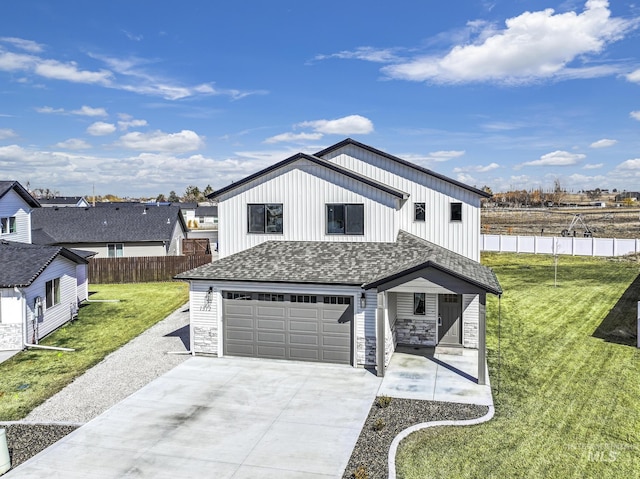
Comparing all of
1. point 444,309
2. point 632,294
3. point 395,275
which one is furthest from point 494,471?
point 632,294

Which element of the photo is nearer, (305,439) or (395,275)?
(305,439)

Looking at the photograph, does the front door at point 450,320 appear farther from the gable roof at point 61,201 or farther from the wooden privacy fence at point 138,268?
the gable roof at point 61,201

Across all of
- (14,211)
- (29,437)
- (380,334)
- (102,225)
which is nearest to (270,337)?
(380,334)

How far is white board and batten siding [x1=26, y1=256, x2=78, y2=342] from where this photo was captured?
17906mm

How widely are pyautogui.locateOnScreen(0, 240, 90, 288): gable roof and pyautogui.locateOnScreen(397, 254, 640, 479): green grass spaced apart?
14495 mm

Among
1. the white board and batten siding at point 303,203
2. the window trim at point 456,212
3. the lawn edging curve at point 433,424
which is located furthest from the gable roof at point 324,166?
the lawn edging curve at point 433,424

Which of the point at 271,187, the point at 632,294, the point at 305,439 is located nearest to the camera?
the point at 305,439

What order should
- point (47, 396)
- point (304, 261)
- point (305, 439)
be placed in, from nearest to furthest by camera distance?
1. point (305, 439)
2. point (47, 396)
3. point (304, 261)

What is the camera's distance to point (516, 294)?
25.4m

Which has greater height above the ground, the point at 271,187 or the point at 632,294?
the point at 271,187

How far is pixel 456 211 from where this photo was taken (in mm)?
18609

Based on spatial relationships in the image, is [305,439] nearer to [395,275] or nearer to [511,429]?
[511,429]

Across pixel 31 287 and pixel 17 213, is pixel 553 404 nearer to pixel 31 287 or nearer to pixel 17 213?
pixel 31 287

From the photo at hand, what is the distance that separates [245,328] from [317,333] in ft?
7.98
